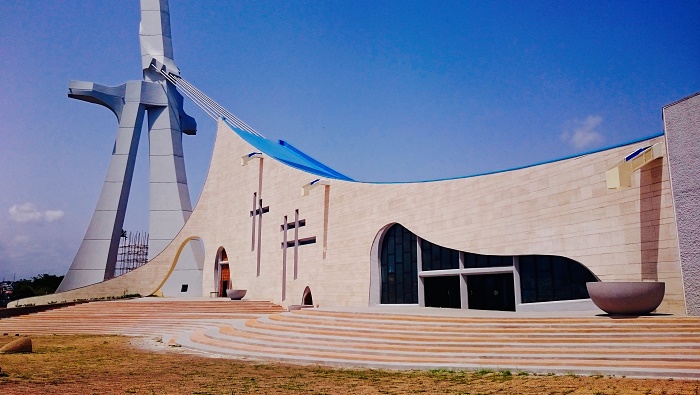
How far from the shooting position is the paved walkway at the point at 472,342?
332 inches

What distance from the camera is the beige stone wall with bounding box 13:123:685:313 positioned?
11633 millimetres

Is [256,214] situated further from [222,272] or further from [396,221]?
[396,221]

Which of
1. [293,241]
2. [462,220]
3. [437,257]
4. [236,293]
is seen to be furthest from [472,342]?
[236,293]

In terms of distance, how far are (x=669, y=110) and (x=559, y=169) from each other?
9.77 feet

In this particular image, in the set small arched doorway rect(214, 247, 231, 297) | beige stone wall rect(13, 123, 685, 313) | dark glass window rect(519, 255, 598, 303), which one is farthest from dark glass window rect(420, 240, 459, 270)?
small arched doorway rect(214, 247, 231, 297)

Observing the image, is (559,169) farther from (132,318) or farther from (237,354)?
(132,318)

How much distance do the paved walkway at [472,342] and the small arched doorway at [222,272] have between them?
1585 cm

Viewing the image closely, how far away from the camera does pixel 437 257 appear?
17.2 meters

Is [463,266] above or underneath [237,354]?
above

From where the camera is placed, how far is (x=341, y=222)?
21328 mm

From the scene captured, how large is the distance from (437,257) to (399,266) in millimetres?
1850

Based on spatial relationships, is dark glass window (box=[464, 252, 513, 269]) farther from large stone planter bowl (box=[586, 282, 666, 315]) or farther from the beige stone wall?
large stone planter bowl (box=[586, 282, 666, 315])

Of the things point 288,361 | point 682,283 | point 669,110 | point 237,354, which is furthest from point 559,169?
point 237,354

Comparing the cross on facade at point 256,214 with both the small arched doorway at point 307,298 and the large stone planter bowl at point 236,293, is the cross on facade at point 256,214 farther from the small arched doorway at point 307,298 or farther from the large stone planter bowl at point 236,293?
the small arched doorway at point 307,298
